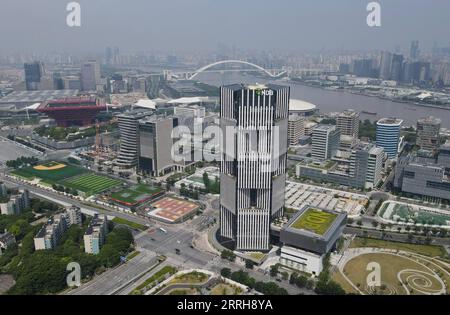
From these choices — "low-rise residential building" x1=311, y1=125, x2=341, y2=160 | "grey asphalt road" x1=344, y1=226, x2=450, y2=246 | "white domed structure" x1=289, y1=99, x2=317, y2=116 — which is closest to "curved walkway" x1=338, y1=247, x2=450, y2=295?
"grey asphalt road" x1=344, y1=226, x2=450, y2=246

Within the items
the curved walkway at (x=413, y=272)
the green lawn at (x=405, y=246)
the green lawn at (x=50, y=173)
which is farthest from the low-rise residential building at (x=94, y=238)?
the green lawn at (x=405, y=246)

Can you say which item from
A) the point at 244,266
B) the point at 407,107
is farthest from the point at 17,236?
the point at 407,107

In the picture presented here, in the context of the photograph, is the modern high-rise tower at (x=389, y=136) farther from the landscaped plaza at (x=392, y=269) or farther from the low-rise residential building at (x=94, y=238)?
the low-rise residential building at (x=94, y=238)

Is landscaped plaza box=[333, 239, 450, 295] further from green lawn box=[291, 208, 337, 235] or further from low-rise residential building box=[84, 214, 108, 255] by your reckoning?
low-rise residential building box=[84, 214, 108, 255]

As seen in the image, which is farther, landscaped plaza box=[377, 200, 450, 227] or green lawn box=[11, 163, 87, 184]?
green lawn box=[11, 163, 87, 184]

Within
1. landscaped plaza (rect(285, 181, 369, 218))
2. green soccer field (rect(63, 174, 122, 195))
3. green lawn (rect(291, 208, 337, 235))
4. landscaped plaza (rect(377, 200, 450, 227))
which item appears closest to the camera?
green lawn (rect(291, 208, 337, 235))

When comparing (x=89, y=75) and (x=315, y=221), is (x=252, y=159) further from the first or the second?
(x=89, y=75)
